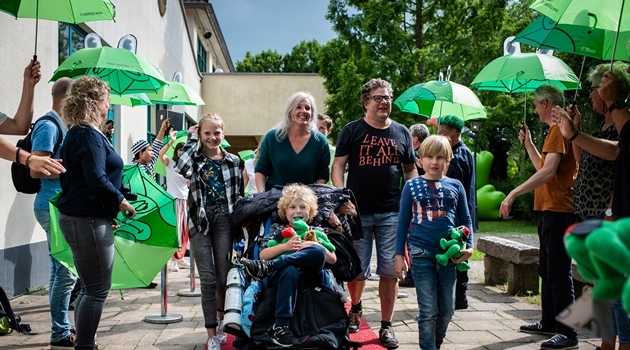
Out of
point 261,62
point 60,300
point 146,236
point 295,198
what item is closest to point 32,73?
point 146,236

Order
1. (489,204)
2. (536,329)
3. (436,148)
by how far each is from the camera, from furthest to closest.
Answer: (489,204) → (536,329) → (436,148)

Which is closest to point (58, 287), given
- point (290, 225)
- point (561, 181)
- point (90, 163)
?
point (90, 163)

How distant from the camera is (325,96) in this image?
25984 mm

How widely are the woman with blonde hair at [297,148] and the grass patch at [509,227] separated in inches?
576

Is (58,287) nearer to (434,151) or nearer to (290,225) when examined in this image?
(290,225)

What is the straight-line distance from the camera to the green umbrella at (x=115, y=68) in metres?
6.11

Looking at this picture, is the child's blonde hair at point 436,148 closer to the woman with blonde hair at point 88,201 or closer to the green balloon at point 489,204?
the woman with blonde hair at point 88,201

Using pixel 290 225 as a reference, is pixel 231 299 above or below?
below

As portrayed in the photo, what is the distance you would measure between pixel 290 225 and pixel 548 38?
8.64 ft

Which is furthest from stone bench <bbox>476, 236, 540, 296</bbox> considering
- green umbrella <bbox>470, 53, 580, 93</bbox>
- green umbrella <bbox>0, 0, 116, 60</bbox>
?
green umbrella <bbox>0, 0, 116, 60</bbox>

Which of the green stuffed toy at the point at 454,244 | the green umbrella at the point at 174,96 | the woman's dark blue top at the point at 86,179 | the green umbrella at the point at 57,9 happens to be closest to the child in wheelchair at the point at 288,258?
the green stuffed toy at the point at 454,244

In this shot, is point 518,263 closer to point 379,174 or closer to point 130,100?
point 379,174

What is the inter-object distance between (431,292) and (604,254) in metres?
3.03

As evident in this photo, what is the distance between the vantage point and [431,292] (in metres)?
4.40
